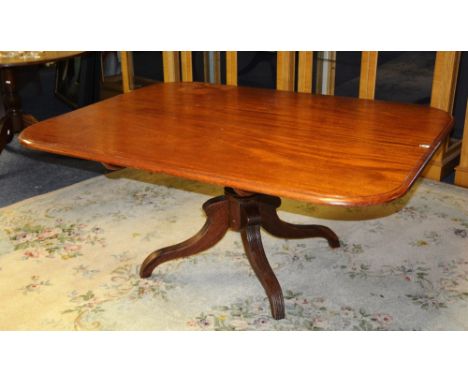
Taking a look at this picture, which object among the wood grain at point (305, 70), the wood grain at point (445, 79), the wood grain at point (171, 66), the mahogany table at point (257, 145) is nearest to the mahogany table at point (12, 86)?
the wood grain at point (171, 66)

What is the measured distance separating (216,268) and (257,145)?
697 millimetres

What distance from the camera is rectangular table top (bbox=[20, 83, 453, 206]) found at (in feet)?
5.11

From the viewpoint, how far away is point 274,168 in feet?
5.38

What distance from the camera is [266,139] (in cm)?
189

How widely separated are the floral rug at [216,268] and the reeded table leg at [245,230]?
7 centimetres

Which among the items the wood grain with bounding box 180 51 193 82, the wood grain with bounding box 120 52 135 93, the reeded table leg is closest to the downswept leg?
the reeded table leg

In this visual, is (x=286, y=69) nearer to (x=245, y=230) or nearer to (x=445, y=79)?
(x=445, y=79)

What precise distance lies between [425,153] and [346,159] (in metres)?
0.23

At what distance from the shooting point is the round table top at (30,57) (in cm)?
322

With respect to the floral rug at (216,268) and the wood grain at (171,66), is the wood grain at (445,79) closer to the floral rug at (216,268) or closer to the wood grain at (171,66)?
the floral rug at (216,268)

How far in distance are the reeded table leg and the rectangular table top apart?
0.23 m

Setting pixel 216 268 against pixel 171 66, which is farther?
pixel 171 66

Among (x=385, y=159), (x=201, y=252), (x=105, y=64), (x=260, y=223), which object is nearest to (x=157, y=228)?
(x=201, y=252)

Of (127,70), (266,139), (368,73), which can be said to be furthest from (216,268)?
(127,70)
